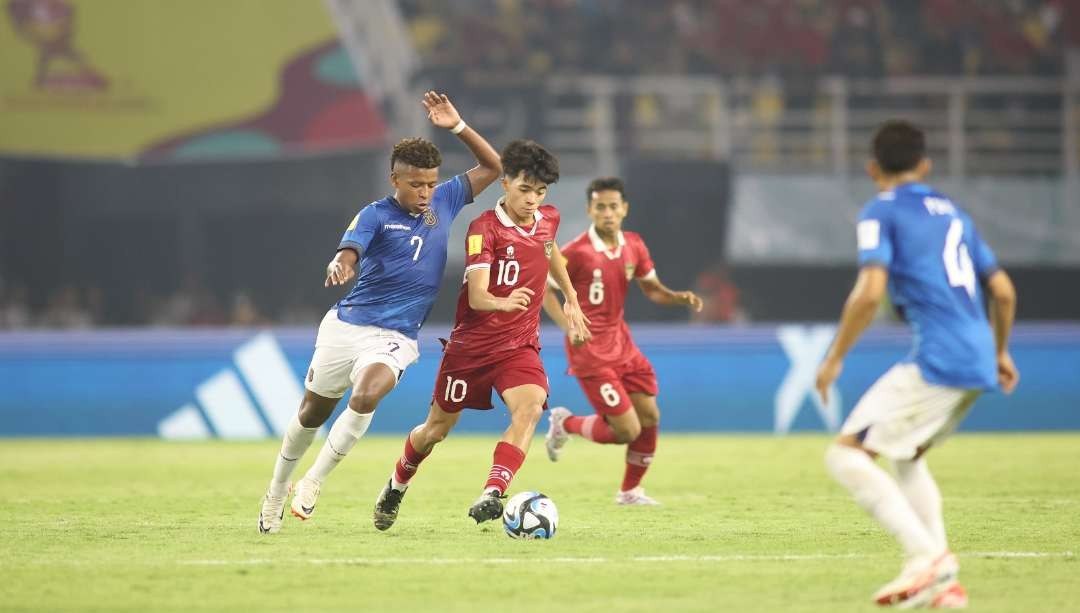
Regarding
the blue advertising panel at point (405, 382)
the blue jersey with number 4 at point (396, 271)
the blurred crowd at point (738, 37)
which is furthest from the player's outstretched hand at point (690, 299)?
the blurred crowd at point (738, 37)

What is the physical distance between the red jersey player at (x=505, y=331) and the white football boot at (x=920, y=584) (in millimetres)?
2808

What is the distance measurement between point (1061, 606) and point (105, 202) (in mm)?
18491

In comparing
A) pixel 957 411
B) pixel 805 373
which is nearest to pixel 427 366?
pixel 805 373

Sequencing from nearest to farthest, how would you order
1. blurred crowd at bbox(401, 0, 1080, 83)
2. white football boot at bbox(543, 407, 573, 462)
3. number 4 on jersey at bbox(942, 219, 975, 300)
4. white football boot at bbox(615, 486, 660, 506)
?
number 4 on jersey at bbox(942, 219, 975, 300) < white football boot at bbox(615, 486, 660, 506) < white football boot at bbox(543, 407, 573, 462) < blurred crowd at bbox(401, 0, 1080, 83)

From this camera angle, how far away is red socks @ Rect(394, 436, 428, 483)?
8.55 m

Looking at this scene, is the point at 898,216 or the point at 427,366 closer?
Answer: the point at 898,216

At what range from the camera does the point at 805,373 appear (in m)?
16.9

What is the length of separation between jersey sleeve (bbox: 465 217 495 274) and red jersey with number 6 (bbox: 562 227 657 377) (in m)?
A: 2.28

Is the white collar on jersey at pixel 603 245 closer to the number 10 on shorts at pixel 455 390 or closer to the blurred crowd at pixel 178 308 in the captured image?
the number 10 on shorts at pixel 455 390

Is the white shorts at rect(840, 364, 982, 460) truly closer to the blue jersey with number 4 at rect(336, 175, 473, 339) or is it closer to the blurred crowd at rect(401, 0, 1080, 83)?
the blue jersey with number 4 at rect(336, 175, 473, 339)

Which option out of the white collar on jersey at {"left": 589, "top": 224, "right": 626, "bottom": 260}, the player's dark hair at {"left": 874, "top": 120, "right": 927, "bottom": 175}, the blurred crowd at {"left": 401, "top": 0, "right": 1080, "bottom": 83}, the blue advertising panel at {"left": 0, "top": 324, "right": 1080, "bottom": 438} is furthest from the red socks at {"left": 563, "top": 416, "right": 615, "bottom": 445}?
the blurred crowd at {"left": 401, "top": 0, "right": 1080, "bottom": 83}

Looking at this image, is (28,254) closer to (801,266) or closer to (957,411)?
(801,266)

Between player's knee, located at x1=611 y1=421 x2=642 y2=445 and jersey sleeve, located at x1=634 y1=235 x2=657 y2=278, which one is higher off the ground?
jersey sleeve, located at x1=634 y1=235 x2=657 y2=278

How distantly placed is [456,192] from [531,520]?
6.48 ft
